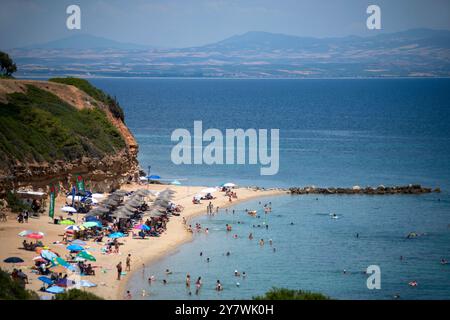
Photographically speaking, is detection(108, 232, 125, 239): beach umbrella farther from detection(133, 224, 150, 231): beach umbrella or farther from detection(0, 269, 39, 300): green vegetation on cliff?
detection(0, 269, 39, 300): green vegetation on cliff

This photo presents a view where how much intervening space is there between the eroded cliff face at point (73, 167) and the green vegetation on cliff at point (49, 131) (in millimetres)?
568

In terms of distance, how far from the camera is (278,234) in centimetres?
4866

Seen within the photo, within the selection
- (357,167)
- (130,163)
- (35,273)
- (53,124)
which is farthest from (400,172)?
(35,273)

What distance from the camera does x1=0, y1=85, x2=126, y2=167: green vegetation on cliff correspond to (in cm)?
5116

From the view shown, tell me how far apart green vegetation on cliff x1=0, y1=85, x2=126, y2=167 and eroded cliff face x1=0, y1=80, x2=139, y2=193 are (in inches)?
22.4

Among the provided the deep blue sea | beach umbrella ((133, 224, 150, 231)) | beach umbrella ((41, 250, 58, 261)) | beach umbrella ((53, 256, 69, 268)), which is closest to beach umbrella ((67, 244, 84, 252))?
beach umbrella ((41, 250, 58, 261))

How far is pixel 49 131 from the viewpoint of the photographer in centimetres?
5722

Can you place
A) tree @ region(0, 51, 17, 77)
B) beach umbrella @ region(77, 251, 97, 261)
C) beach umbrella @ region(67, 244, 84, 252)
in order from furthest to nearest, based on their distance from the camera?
tree @ region(0, 51, 17, 77) → beach umbrella @ region(67, 244, 84, 252) → beach umbrella @ region(77, 251, 97, 261)

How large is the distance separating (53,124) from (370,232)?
24402 millimetres

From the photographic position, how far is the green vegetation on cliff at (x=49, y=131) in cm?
5116

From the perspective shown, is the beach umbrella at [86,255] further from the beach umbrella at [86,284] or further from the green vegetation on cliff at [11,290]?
the green vegetation on cliff at [11,290]

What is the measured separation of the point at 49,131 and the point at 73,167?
3758mm

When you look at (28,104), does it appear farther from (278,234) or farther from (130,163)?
(278,234)

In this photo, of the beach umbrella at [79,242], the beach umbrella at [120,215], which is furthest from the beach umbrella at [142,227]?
the beach umbrella at [79,242]
